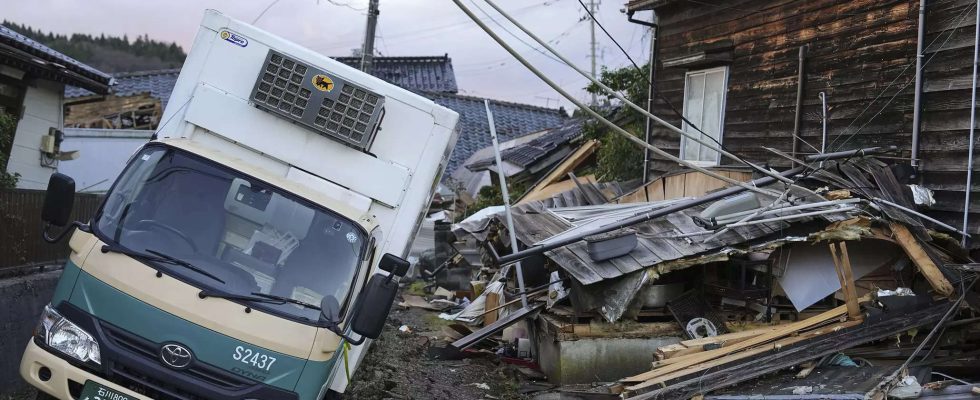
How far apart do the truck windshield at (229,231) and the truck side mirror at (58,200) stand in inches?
8.4

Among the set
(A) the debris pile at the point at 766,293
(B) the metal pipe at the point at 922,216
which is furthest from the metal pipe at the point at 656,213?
(B) the metal pipe at the point at 922,216

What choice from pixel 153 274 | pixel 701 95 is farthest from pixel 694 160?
pixel 153 274

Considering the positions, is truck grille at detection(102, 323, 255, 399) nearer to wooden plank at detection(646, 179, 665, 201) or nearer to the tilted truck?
Result: the tilted truck

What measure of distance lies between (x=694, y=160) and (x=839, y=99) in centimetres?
308

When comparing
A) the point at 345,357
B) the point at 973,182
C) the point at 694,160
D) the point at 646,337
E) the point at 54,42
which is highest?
the point at 54,42

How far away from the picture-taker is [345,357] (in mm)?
5699

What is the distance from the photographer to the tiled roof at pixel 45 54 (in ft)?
34.2

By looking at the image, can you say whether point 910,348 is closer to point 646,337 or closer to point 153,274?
point 646,337

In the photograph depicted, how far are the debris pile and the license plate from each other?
4309 millimetres

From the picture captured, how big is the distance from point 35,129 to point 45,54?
193 cm

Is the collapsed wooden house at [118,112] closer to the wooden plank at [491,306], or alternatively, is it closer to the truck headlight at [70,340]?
the wooden plank at [491,306]

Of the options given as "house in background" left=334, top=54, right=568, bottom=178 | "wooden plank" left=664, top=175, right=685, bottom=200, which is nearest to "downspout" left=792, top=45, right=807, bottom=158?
"wooden plank" left=664, top=175, right=685, bottom=200

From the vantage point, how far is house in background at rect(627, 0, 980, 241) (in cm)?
832

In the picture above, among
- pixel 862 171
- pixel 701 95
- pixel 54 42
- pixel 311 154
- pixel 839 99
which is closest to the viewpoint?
pixel 311 154
